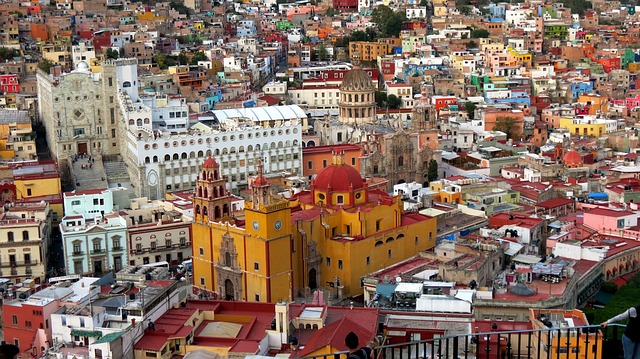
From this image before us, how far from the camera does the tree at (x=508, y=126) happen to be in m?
41.7

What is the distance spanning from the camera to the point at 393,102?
47.7 meters

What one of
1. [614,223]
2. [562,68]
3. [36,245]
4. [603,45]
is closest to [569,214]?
[614,223]

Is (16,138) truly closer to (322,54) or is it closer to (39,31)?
(39,31)

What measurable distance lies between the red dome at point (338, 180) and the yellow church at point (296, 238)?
26mm

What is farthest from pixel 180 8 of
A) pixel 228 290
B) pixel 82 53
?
pixel 228 290

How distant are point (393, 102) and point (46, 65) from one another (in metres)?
17.8

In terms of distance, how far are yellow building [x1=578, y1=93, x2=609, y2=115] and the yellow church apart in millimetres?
21648

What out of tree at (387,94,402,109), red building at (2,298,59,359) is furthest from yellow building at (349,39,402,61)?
red building at (2,298,59,359)

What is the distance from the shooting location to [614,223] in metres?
26.9

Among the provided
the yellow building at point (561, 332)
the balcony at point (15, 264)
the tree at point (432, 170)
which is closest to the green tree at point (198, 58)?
the tree at point (432, 170)

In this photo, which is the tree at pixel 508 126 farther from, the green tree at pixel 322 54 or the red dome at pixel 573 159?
the green tree at pixel 322 54

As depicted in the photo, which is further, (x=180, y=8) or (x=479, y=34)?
(x=180, y=8)

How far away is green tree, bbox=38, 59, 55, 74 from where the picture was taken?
48.8m

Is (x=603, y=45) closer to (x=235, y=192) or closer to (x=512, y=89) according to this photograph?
(x=512, y=89)
